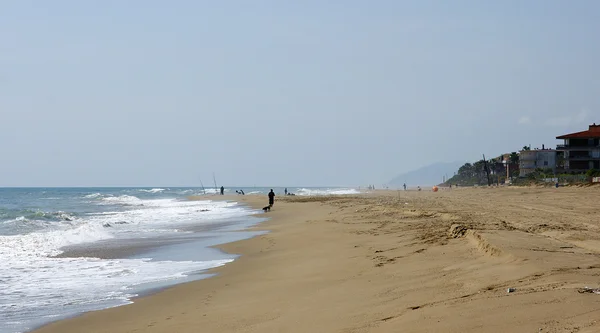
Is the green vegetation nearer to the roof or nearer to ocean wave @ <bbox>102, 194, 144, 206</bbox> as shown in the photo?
the roof

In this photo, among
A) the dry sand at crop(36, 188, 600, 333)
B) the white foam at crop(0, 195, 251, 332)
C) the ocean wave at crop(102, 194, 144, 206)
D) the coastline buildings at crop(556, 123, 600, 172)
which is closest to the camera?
the dry sand at crop(36, 188, 600, 333)

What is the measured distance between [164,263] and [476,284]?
31.2ft

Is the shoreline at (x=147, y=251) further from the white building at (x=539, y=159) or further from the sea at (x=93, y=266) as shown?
the white building at (x=539, y=159)

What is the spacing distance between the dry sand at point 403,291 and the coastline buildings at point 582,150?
68.3 metres

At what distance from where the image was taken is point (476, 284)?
7895mm

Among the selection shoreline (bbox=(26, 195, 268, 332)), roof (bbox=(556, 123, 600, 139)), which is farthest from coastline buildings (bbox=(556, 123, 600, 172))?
shoreline (bbox=(26, 195, 268, 332))

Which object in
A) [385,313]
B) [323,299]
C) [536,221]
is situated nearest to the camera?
[385,313]

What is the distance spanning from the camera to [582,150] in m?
77.3

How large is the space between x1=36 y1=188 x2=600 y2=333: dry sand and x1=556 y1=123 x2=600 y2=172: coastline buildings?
224ft

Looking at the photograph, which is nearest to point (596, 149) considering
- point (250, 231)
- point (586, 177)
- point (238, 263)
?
point (586, 177)

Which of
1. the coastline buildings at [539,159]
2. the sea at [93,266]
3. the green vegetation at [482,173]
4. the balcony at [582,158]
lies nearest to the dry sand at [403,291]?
the sea at [93,266]

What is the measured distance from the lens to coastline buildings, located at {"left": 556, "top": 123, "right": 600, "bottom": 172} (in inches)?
3022

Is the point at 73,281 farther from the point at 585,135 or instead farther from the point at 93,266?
the point at 585,135

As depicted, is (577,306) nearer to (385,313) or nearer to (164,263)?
(385,313)
